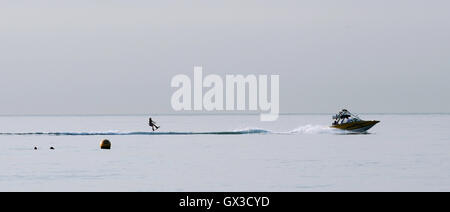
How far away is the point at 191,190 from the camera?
107ft

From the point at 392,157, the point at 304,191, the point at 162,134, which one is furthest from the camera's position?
the point at 162,134

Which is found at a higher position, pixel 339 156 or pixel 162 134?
pixel 162 134

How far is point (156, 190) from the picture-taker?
32.5 meters
